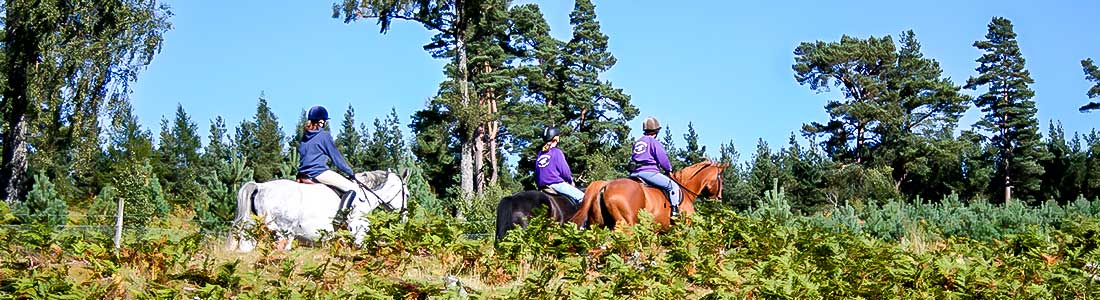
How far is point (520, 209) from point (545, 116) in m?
30.4

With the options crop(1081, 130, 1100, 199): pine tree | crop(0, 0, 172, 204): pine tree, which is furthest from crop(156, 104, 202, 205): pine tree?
crop(1081, 130, 1100, 199): pine tree

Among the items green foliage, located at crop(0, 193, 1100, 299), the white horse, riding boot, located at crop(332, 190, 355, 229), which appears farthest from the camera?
the white horse

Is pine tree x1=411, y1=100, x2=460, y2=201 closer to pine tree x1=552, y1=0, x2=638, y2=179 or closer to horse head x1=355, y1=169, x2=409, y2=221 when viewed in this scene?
pine tree x1=552, y1=0, x2=638, y2=179

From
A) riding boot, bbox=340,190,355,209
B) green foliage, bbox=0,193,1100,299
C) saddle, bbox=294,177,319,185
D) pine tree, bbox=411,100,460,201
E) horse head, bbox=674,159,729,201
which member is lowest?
green foliage, bbox=0,193,1100,299

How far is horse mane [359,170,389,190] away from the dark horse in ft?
4.50

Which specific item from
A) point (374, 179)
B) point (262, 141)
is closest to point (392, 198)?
point (374, 179)

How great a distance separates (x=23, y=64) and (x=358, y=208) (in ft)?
78.1

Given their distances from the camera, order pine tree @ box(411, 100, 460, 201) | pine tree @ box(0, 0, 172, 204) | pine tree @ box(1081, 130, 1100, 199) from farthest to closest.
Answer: pine tree @ box(1081, 130, 1100, 199) < pine tree @ box(411, 100, 460, 201) < pine tree @ box(0, 0, 172, 204)

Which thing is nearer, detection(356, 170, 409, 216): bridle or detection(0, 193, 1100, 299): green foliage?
detection(0, 193, 1100, 299): green foliage

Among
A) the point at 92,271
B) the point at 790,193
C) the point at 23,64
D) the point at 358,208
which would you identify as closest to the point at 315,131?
the point at 358,208

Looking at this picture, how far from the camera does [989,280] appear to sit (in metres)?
8.97

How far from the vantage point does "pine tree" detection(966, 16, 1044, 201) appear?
1895 inches

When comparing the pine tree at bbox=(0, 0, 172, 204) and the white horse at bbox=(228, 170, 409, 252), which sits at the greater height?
the pine tree at bbox=(0, 0, 172, 204)

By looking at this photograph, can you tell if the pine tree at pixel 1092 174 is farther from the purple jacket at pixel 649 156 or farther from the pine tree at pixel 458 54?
the purple jacket at pixel 649 156
